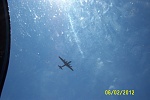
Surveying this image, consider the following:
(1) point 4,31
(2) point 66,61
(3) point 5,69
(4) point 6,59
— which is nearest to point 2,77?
(3) point 5,69

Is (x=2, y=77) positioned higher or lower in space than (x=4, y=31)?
lower

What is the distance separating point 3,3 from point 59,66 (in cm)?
3809

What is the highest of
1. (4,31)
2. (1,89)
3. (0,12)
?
(0,12)

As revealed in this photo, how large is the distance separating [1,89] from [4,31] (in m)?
1.71

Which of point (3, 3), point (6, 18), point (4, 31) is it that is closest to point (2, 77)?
point (4, 31)

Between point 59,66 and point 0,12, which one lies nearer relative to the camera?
point 0,12

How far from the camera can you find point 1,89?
479 centimetres

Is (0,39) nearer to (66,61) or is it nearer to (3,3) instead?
(3,3)

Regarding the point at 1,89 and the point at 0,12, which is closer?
the point at 0,12

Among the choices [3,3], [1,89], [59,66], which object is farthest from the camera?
[59,66]

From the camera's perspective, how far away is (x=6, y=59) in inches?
182

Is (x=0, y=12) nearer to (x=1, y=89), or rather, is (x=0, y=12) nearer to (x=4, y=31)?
(x=4, y=31)

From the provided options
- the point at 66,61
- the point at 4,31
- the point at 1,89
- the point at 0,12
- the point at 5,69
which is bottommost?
the point at 1,89

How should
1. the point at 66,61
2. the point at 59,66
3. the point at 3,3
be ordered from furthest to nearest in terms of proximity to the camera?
the point at 59,66
the point at 66,61
the point at 3,3
